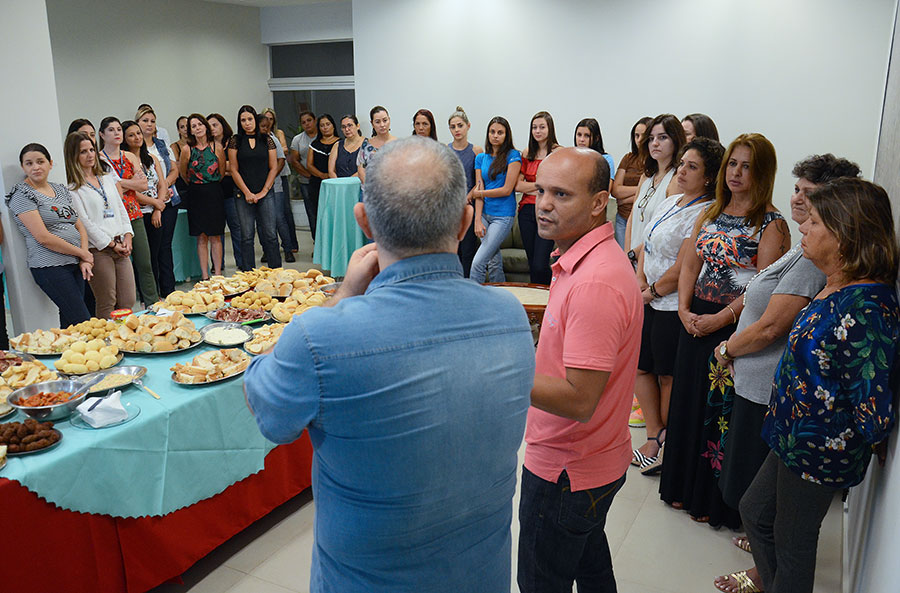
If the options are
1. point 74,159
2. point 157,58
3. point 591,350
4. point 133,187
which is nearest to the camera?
point 591,350

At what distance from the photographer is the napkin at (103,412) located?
→ 2.17m

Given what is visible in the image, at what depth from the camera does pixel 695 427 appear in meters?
2.84

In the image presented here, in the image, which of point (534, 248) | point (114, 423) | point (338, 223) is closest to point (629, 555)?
point (114, 423)

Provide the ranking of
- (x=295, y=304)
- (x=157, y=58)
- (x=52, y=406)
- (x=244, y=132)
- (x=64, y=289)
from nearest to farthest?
(x=52, y=406) → (x=295, y=304) → (x=64, y=289) → (x=244, y=132) → (x=157, y=58)

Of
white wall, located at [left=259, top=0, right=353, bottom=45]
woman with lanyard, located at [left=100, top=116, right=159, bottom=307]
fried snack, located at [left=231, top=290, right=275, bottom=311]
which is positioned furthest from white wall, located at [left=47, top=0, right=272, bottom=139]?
fried snack, located at [left=231, top=290, right=275, bottom=311]

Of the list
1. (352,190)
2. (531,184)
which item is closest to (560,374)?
(531,184)

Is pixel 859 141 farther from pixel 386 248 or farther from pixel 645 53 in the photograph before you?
pixel 386 248

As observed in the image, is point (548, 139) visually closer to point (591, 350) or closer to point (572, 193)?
point (572, 193)

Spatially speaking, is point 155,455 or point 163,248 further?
point 163,248

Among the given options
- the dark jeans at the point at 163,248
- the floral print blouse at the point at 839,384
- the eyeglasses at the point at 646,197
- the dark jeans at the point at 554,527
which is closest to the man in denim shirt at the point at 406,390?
the dark jeans at the point at 554,527

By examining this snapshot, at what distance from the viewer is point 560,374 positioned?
168 cm

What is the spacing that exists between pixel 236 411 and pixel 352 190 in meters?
4.36

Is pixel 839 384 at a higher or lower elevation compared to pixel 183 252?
higher

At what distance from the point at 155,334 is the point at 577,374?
6.37 ft
